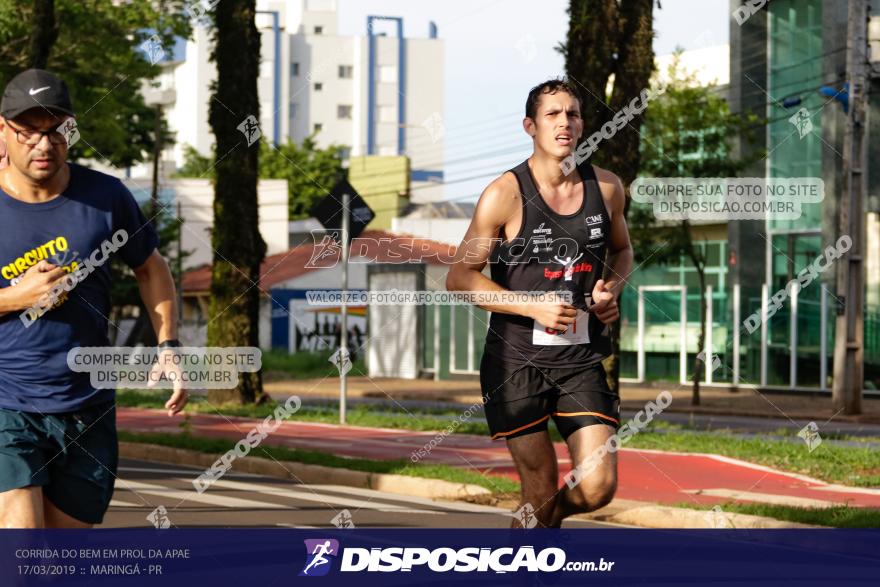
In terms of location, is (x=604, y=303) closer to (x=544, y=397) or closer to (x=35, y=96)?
(x=544, y=397)

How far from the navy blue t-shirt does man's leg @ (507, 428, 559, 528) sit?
189 cm

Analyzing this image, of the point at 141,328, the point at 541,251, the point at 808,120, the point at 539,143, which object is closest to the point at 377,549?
the point at 541,251

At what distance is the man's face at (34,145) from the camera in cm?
515

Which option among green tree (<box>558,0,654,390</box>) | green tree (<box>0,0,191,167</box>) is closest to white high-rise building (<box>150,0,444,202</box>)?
green tree (<box>0,0,191,167</box>)

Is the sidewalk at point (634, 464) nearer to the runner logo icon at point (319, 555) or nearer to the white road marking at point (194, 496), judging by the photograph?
the white road marking at point (194, 496)

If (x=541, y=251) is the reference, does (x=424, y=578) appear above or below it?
below

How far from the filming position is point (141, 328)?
4191cm

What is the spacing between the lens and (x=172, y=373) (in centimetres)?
543

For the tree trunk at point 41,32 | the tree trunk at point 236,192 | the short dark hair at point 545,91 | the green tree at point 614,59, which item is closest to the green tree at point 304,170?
the tree trunk at point 236,192

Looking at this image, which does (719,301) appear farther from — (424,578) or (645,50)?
(424,578)

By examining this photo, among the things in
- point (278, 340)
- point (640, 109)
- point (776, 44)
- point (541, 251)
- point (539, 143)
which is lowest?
point (278, 340)

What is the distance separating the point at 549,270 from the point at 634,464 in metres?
8.85

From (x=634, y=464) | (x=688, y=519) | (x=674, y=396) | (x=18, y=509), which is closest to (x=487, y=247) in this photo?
(x=18, y=509)

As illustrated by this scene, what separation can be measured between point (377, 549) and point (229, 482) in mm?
8353
